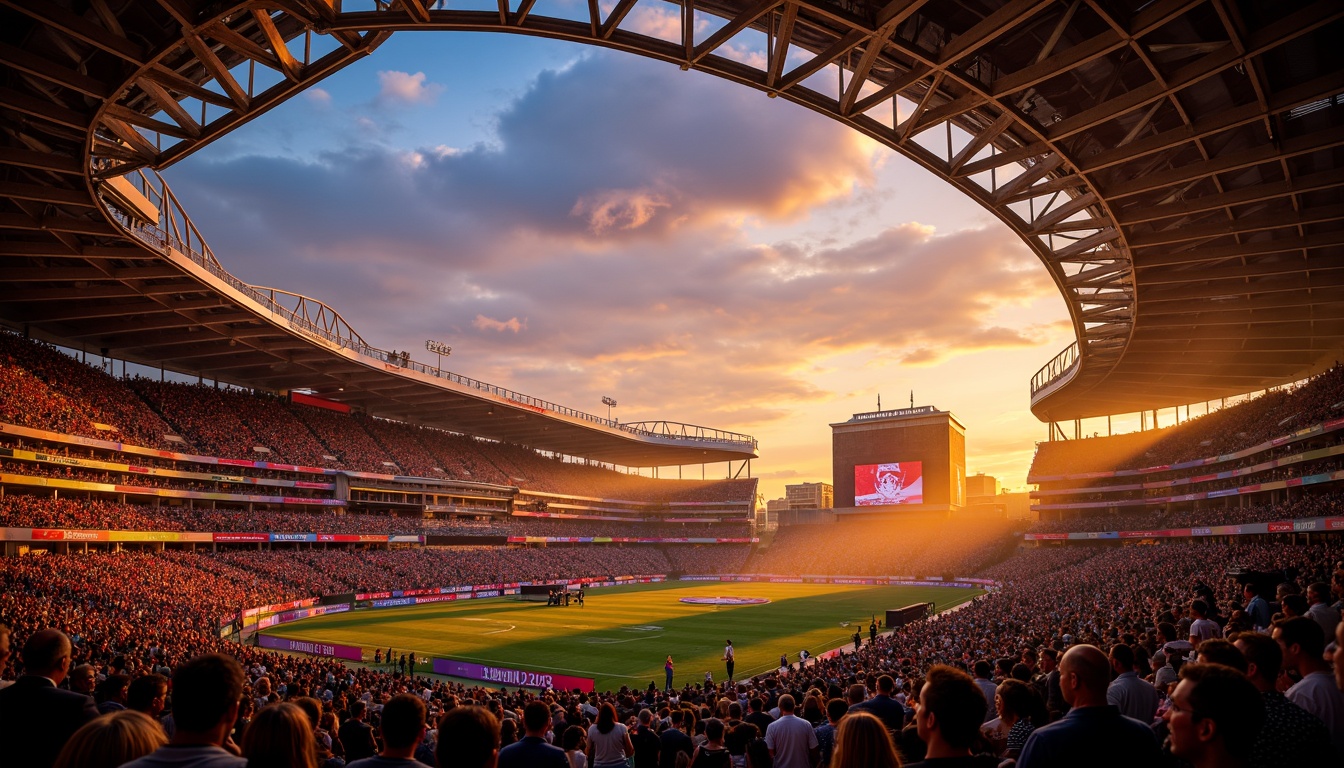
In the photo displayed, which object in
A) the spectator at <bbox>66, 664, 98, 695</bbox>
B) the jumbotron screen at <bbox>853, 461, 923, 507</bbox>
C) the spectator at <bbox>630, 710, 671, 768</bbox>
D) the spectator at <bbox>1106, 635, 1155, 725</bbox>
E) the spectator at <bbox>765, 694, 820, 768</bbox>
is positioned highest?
the jumbotron screen at <bbox>853, 461, 923, 507</bbox>

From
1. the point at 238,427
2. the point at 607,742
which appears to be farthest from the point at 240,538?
the point at 607,742

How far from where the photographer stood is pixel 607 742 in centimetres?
904

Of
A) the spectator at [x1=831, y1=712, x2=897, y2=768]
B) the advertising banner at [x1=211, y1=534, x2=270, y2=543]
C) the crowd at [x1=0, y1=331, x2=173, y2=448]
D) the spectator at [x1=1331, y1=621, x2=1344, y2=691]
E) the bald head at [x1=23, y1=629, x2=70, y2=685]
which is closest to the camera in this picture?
the spectator at [x1=831, y1=712, x2=897, y2=768]

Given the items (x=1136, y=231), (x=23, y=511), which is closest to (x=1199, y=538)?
(x=1136, y=231)

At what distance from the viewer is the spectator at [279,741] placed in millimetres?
3619

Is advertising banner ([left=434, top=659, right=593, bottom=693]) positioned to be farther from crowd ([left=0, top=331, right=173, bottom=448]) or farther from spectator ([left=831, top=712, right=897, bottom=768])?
crowd ([left=0, top=331, right=173, bottom=448])

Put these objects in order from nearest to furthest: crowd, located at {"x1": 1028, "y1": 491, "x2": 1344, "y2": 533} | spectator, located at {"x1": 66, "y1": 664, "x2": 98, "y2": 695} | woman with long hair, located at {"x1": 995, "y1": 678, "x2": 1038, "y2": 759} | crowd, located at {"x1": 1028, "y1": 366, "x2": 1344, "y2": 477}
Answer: woman with long hair, located at {"x1": 995, "y1": 678, "x2": 1038, "y2": 759}, spectator, located at {"x1": 66, "y1": 664, "x2": 98, "y2": 695}, crowd, located at {"x1": 1028, "y1": 491, "x2": 1344, "y2": 533}, crowd, located at {"x1": 1028, "y1": 366, "x2": 1344, "y2": 477}

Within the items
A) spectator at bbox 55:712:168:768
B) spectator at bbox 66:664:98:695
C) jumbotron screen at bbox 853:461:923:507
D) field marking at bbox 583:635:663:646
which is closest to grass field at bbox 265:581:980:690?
field marking at bbox 583:635:663:646

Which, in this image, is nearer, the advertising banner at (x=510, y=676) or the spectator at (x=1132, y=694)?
the spectator at (x=1132, y=694)

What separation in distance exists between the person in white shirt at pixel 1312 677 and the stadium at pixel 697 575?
0.11 feet

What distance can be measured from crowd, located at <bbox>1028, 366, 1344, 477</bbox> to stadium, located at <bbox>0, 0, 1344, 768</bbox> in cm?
45

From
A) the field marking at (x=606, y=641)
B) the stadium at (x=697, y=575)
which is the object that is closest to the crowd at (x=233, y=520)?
the stadium at (x=697, y=575)

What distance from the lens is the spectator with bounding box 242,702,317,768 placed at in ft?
11.9

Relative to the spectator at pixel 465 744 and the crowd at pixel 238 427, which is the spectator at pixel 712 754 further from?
the crowd at pixel 238 427
